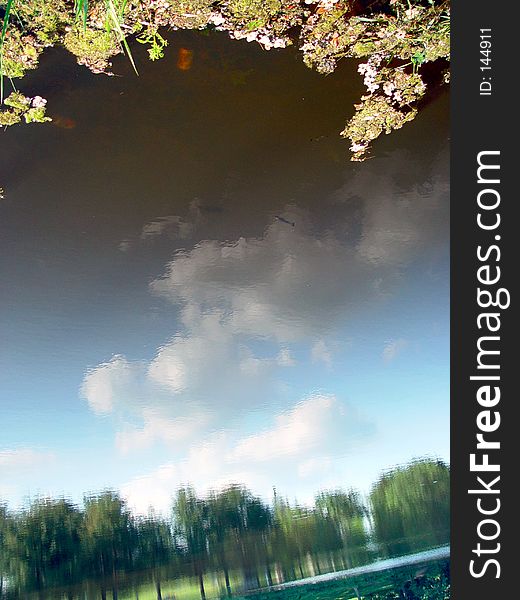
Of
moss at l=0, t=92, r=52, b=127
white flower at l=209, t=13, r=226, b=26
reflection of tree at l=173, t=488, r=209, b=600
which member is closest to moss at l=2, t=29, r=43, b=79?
moss at l=0, t=92, r=52, b=127

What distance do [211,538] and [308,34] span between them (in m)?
2.70

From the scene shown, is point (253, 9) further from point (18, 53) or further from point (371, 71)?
point (18, 53)

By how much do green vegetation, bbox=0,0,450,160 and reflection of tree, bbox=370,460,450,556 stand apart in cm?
180

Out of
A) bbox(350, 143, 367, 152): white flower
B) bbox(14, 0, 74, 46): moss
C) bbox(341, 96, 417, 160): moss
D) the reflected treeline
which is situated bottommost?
the reflected treeline

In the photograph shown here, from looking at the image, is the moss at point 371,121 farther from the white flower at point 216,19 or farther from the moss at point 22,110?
the moss at point 22,110

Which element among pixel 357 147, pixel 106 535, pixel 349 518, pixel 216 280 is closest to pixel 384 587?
pixel 349 518

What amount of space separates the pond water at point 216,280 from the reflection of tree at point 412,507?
0.11 m

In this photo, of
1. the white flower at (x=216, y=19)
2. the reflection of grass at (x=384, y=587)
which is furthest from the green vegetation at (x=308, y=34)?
the reflection of grass at (x=384, y=587)

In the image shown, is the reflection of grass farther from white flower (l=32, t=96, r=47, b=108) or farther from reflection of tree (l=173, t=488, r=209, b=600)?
white flower (l=32, t=96, r=47, b=108)

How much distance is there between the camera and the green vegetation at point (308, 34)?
201 cm

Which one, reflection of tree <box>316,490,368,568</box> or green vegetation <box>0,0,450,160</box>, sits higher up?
green vegetation <box>0,0,450,160</box>

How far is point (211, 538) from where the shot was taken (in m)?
2.36

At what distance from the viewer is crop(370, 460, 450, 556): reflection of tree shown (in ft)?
7.98

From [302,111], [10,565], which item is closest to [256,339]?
[302,111]
